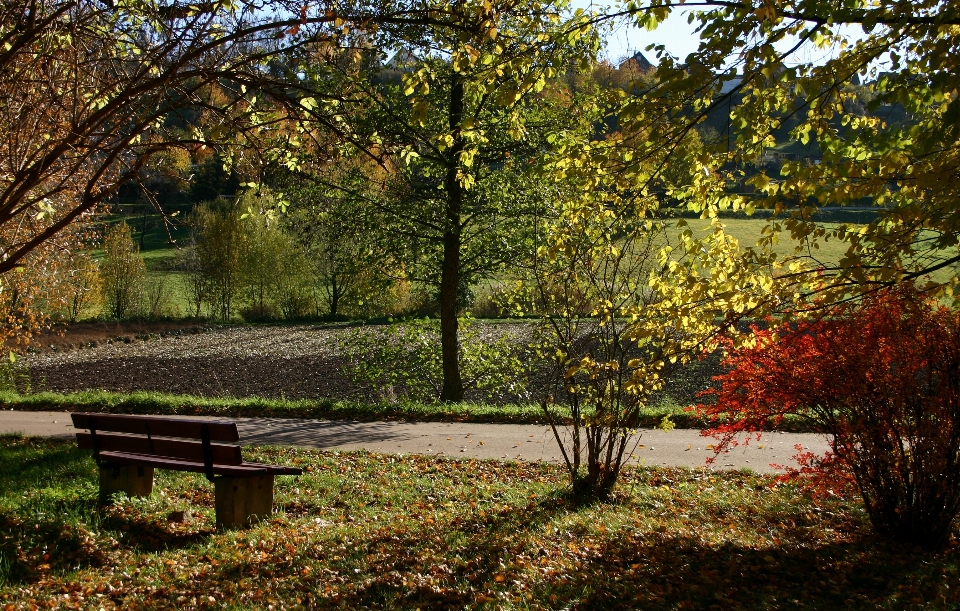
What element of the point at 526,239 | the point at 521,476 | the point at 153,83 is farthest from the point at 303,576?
the point at 526,239

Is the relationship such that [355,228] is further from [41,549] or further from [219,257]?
[219,257]

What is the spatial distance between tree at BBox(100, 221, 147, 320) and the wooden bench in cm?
3394

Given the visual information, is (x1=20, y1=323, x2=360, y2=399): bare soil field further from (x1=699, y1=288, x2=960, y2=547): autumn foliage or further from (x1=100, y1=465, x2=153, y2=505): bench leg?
(x1=699, y1=288, x2=960, y2=547): autumn foliage

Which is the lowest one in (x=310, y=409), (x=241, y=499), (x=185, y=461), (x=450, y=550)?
(x=450, y=550)

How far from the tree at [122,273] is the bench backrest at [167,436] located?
111ft

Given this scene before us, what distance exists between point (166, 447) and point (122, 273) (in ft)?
118

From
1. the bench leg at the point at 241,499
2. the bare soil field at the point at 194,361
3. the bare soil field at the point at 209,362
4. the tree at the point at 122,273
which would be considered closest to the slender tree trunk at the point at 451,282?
the bare soil field at the point at 209,362

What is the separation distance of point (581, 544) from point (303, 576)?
2202mm

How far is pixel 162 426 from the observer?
6.12 meters

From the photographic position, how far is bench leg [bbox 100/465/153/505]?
6238 millimetres

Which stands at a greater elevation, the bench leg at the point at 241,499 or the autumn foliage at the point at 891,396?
the autumn foliage at the point at 891,396

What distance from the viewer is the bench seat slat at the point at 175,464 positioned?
579 cm

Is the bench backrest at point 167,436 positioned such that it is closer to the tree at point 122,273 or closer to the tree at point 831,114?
the tree at point 831,114

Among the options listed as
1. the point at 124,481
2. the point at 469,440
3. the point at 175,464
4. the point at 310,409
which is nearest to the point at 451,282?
the point at 310,409
